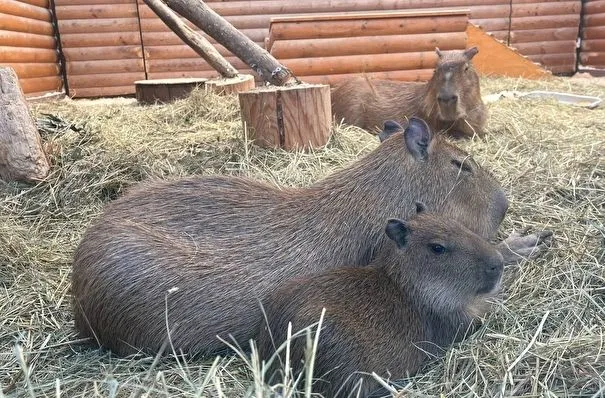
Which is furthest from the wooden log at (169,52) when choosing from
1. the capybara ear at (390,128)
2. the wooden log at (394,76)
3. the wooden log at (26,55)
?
the capybara ear at (390,128)

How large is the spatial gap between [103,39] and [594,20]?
12.9 metres

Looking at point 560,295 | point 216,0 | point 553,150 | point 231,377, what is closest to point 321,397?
point 231,377

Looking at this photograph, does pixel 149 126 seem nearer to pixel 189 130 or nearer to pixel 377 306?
pixel 189 130

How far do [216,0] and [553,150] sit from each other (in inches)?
412

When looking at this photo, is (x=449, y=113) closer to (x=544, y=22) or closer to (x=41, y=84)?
(x=41, y=84)

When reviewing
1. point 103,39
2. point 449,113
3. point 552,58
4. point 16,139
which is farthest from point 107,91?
point 552,58

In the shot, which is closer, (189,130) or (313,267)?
(313,267)

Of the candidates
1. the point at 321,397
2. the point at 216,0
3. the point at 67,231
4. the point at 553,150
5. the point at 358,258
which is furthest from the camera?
the point at 216,0

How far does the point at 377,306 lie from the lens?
88.0 inches

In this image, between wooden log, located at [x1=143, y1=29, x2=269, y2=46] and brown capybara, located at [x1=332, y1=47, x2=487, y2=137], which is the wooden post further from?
wooden log, located at [x1=143, y1=29, x2=269, y2=46]

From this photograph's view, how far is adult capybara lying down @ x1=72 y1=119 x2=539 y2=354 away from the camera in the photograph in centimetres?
236

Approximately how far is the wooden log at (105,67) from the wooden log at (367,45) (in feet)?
17.1

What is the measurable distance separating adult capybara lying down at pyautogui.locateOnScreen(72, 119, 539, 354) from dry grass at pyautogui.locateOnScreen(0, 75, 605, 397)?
185 mm

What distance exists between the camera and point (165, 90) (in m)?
8.38
